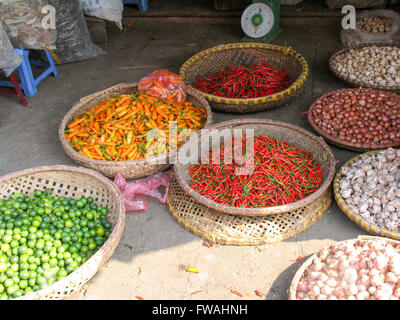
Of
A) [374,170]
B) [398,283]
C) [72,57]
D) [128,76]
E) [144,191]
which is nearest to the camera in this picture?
[398,283]

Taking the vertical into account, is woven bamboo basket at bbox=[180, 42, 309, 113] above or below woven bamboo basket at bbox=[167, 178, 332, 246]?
above

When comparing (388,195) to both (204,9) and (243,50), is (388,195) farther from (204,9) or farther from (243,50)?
(204,9)

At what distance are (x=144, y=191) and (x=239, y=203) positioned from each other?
2.62 ft

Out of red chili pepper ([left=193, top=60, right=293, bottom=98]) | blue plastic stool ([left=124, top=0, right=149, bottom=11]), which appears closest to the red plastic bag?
red chili pepper ([left=193, top=60, right=293, bottom=98])

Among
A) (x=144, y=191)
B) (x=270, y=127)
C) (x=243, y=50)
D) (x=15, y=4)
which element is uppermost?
(x=15, y=4)

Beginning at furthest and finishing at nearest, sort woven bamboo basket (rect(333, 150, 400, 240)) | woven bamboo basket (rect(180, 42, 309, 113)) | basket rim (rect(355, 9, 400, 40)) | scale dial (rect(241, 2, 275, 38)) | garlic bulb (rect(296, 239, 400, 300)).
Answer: scale dial (rect(241, 2, 275, 38)) → basket rim (rect(355, 9, 400, 40)) → woven bamboo basket (rect(180, 42, 309, 113)) → woven bamboo basket (rect(333, 150, 400, 240)) → garlic bulb (rect(296, 239, 400, 300))

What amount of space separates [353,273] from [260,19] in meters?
3.56

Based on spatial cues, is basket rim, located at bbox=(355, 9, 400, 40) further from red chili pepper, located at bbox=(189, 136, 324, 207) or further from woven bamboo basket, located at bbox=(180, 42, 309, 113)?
red chili pepper, located at bbox=(189, 136, 324, 207)

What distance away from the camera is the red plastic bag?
3723mm

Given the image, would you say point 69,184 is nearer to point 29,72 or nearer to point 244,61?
point 29,72

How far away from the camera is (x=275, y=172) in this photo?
292 cm

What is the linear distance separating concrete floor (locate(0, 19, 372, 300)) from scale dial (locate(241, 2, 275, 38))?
32 centimetres

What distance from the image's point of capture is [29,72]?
4418mm

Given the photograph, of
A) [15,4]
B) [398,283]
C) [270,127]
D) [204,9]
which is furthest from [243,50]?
[398,283]
